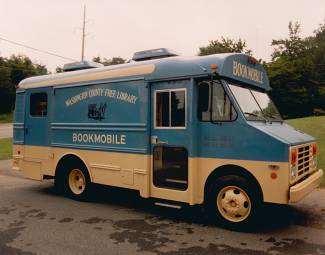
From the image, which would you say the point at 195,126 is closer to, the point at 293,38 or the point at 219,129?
the point at 219,129

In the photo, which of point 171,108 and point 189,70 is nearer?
point 189,70

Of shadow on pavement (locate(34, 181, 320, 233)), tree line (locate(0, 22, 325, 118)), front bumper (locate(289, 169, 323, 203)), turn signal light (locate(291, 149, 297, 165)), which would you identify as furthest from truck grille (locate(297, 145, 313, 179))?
tree line (locate(0, 22, 325, 118))

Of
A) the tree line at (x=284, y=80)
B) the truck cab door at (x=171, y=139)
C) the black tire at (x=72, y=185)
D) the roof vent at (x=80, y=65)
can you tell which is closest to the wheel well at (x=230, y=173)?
the truck cab door at (x=171, y=139)

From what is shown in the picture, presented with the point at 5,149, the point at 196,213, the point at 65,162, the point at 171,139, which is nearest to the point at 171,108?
the point at 171,139

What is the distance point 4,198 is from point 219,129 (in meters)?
5.28

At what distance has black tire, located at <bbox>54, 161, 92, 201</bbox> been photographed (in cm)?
777

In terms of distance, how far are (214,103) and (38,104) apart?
484 cm

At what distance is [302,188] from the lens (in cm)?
541

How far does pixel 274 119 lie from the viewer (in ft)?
21.5

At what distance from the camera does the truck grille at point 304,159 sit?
573cm

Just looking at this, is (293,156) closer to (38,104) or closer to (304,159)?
(304,159)

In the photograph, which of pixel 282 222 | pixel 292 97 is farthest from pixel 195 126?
pixel 292 97

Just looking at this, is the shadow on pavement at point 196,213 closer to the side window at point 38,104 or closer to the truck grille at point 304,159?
the truck grille at point 304,159

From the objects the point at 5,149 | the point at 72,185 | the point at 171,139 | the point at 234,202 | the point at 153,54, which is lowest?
the point at 72,185
